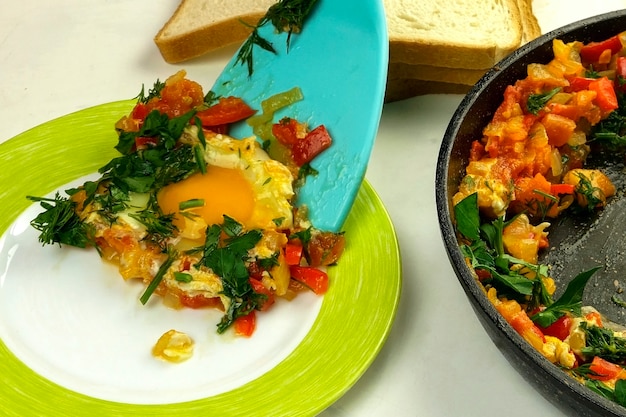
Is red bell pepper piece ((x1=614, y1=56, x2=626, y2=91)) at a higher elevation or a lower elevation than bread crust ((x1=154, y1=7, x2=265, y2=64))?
higher

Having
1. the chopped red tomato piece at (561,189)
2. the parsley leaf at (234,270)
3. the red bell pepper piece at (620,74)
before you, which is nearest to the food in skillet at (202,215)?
the parsley leaf at (234,270)

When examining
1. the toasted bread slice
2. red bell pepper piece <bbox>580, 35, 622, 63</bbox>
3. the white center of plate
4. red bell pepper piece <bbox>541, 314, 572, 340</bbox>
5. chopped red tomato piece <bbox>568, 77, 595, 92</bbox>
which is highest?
red bell pepper piece <bbox>580, 35, 622, 63</bbox>

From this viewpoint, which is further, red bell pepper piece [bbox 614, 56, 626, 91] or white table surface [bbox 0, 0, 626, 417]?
red bell pepper piece [bbox 614, 56, 626, 91]

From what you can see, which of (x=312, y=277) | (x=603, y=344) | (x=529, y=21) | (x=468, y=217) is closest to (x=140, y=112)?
(x=312, y=277)

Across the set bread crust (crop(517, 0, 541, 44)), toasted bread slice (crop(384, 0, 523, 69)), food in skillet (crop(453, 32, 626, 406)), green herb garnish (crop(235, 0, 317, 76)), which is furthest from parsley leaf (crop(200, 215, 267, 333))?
bread crust (crop(517, 0, 541, 44))

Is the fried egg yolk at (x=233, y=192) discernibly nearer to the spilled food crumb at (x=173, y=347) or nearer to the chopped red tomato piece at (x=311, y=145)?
the chopped red tomato piece at (x=311, y=145)

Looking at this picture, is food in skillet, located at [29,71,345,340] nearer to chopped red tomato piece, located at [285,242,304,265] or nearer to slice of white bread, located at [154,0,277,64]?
chopped red tomato piece, located at [285,242,304,265]

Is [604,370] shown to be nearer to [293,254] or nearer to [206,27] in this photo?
[293,254]
